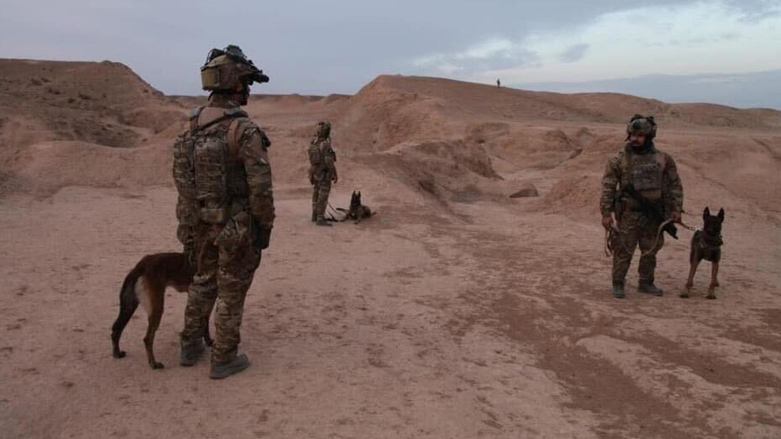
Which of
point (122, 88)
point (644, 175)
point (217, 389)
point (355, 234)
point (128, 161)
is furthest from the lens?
point (122, 88)

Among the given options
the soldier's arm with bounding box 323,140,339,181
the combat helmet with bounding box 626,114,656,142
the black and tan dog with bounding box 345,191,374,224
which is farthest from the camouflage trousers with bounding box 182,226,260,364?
the black and tan dog with bounding box 345,191,374,224

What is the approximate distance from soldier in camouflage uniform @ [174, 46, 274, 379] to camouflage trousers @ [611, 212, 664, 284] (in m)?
4.24

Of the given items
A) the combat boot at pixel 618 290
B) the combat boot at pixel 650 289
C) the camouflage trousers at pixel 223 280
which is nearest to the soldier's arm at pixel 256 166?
the camouflage trousers at pixel 223 280

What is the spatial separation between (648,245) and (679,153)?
1566 centimetres

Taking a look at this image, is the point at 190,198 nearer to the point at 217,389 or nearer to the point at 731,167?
the point at 217,389

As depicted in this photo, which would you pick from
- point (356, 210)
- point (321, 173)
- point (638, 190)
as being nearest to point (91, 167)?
point (321, 173)

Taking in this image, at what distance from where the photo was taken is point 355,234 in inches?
403

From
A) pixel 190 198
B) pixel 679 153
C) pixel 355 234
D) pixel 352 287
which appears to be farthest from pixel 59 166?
pixel 679 153

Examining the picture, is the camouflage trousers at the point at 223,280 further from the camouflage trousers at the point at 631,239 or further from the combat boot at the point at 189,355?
the camouflage trousers at the point at 631,239

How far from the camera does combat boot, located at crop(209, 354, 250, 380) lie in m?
4.09

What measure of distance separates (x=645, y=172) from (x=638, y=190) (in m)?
0.20

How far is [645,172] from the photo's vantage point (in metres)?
6.45

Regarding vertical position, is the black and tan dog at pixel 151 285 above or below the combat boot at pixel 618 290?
above

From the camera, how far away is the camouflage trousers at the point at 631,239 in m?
6.62
